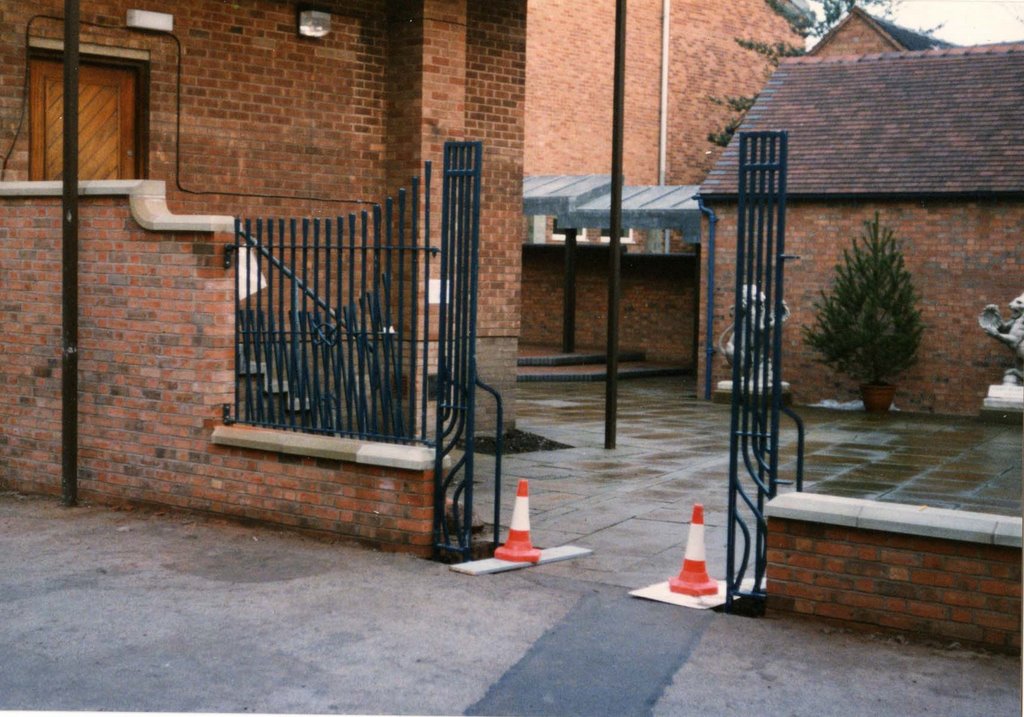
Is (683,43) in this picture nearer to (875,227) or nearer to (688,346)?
(688,346)

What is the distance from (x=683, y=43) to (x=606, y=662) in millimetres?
29342

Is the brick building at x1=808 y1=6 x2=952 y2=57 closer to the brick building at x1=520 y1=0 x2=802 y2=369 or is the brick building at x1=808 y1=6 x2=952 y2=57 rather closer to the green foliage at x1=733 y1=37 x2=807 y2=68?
the green foliage at x1=733 y1=37 x2=807 y2=68

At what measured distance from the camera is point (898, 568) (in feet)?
20.8

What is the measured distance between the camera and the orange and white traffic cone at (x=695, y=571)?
7.20m

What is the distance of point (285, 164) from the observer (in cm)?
1264

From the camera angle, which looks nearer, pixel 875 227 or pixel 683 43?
pixel 875 227

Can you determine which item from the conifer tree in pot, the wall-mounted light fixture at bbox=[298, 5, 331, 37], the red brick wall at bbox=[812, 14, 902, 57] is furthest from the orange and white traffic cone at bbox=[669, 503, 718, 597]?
the red brick wall at bbox=[812, 14, 902, 57]

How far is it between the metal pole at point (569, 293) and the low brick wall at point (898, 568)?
19.6m

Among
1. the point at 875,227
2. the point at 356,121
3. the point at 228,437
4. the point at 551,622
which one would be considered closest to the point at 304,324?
the point at 228,437

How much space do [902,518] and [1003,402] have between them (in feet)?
41.8

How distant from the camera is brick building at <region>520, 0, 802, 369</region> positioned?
2795 cm

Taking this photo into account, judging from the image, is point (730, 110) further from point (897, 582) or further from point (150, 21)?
point (897, 582)

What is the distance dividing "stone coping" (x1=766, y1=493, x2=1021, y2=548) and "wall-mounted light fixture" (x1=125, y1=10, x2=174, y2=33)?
765 centimetres

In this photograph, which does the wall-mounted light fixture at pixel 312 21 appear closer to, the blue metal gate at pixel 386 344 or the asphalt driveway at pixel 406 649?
the blue metal gate at pixel 386 344
